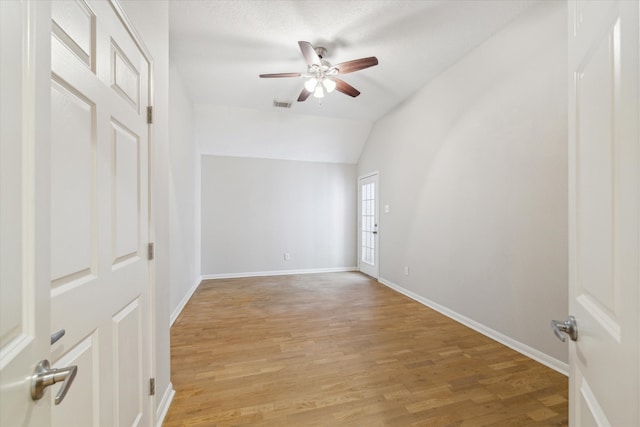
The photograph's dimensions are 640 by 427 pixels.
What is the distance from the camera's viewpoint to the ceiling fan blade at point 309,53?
2228 millimetres

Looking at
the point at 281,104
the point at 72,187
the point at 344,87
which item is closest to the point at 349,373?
the point at 72,187

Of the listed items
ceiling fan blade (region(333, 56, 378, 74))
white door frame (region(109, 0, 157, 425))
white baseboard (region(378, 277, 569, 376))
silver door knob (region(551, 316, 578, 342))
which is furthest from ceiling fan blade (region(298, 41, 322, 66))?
white baseboard (region(378, 277, 569, 376))

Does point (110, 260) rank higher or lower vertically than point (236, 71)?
lower

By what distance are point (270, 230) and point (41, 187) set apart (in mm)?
4888

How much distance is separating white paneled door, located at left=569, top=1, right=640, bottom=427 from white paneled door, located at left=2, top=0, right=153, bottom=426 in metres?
1.09

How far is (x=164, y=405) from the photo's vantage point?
5.17 feet

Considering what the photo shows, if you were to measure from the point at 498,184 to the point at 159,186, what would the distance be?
2896 millimetres

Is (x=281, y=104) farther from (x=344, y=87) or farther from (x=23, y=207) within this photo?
(x=23, y=207)

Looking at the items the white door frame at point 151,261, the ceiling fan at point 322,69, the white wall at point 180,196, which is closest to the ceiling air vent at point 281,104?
the ceiling fan at point 322,69

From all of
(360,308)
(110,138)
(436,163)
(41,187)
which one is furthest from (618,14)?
(360,308)

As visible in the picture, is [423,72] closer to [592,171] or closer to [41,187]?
[592,171]

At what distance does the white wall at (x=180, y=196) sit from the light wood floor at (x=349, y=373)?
18.0 inches

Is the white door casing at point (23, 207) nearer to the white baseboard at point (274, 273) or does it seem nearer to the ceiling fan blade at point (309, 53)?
the ceiling fan blade at point (309, 53)

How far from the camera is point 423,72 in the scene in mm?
3203
